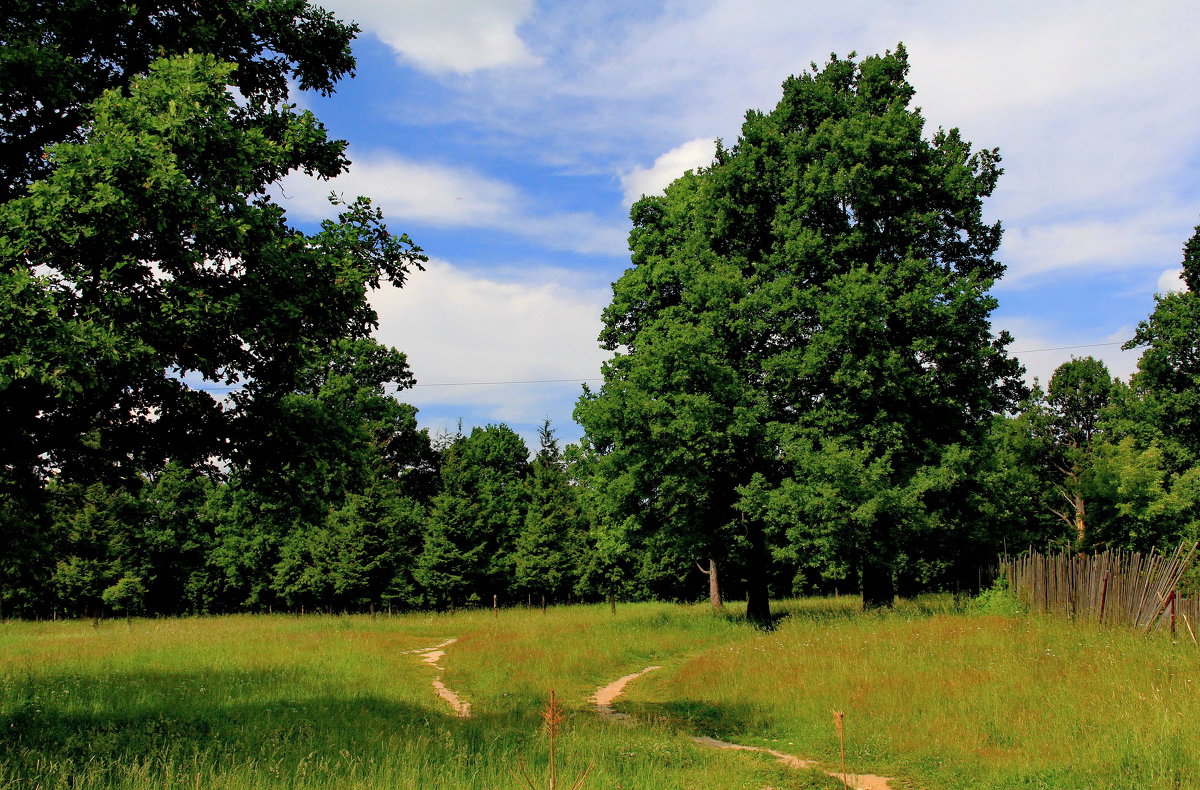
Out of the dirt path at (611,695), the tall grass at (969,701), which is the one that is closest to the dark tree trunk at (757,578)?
the dirt path at (611,695)

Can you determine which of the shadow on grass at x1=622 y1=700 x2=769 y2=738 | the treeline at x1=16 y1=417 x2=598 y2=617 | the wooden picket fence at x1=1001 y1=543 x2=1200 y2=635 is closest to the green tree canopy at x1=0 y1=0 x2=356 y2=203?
the shadow on grass at x1=622 y1=700 x2=769 y2=738

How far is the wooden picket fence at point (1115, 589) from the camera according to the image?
45.8 feet

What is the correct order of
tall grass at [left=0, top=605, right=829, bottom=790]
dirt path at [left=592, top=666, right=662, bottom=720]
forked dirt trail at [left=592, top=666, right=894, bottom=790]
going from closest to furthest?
1. tall grass at [left=0, top=605, right=829, bottom=790]
2. forked dirt trail at [left=592, top=666, right=894, bottom=790]
3. dirt path at [left=592, top=666, right=662, bottom=720]

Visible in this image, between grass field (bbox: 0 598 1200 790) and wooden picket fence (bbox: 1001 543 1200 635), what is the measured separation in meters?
0.71

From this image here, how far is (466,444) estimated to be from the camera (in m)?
57.6

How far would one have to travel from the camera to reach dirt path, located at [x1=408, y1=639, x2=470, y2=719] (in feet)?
45.8

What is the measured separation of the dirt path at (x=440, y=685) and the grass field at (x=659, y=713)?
32 cm

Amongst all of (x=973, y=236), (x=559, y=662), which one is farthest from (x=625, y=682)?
(x=973, y=236)

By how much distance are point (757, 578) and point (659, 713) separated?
39.4 ft

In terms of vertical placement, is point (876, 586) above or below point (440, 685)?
above

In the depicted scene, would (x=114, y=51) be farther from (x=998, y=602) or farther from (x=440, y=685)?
(x=998, y=602)

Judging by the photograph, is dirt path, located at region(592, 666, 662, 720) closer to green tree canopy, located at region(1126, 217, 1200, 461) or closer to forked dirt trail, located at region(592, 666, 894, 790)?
forked dirt trail, located at region(592, 666, 894, 790)

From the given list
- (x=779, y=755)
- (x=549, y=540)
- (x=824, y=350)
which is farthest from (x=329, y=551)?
(x=779, y=755)

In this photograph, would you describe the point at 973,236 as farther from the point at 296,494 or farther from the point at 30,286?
the point at 30,286
